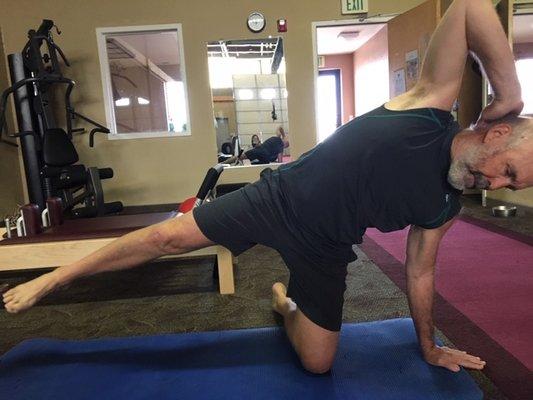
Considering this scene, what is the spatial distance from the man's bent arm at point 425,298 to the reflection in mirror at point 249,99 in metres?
3.32

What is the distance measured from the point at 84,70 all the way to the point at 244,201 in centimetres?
379

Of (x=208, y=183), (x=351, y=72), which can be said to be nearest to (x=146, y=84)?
(x=351, y=72)

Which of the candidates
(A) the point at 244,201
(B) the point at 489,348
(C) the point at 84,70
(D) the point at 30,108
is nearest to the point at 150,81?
(C) the point at 84,70

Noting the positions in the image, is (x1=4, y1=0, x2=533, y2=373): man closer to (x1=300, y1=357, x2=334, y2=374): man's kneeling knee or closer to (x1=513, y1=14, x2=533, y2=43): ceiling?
(x1=300, y1=357, x2=334, y2=374): man's kneeling knee

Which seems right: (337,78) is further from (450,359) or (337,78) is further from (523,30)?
(450,359)

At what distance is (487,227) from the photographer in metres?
3.07

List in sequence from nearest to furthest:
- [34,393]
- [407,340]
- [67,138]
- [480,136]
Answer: [480,136], [34,393], [407,340], [67,138]

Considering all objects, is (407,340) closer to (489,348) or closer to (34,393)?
(489,348)

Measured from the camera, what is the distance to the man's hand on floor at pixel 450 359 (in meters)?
1.20

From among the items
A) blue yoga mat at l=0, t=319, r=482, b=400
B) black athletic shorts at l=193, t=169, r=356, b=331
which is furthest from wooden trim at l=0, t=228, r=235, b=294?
black athletic shorts at l=193, t=169, r=356, b=331

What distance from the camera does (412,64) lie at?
3965 mm

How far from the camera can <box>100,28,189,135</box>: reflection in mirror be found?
464 centimetres

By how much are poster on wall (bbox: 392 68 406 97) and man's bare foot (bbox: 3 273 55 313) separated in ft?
12.5

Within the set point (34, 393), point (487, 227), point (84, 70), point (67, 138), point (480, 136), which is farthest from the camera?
point (84, 70)
